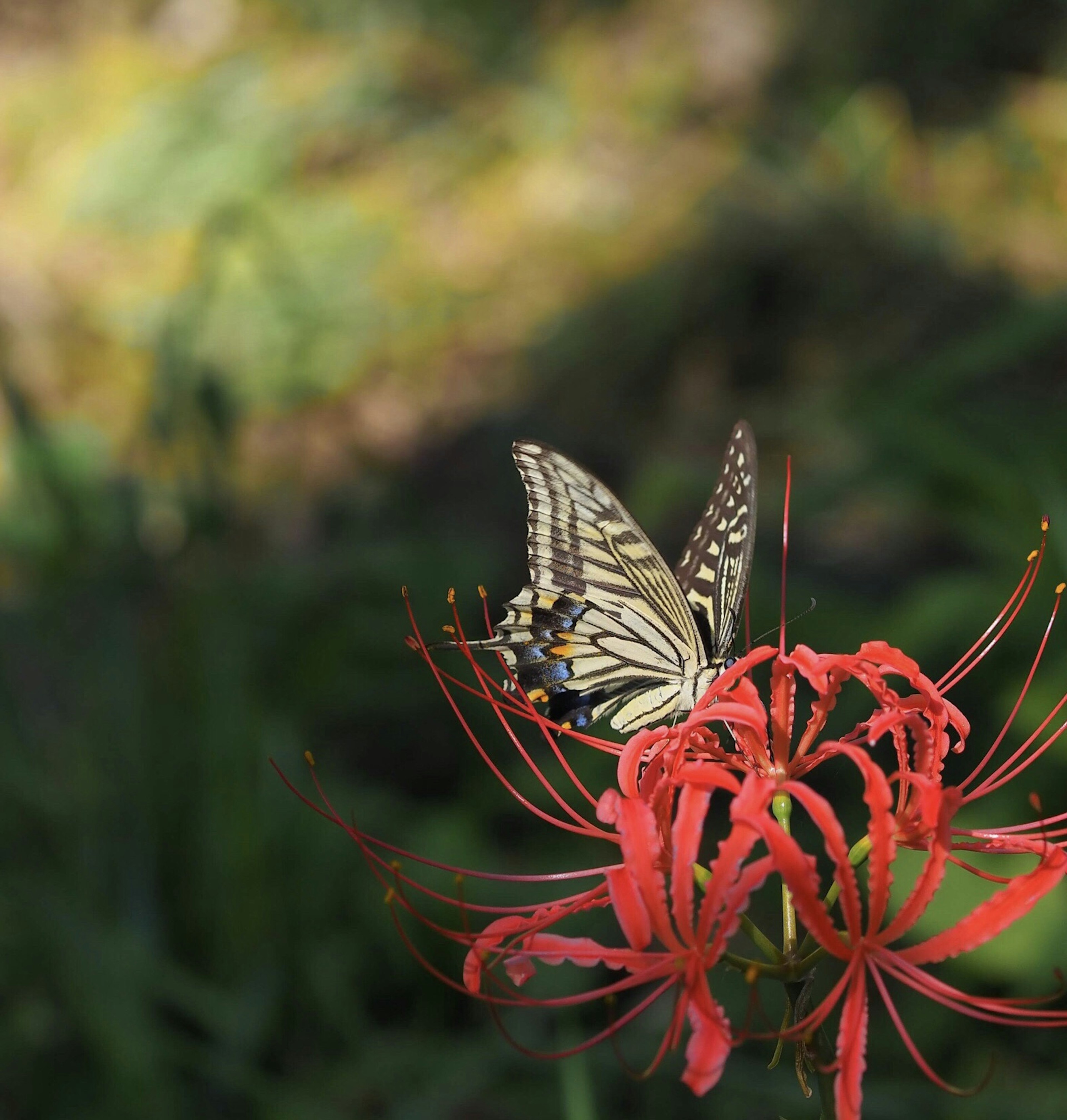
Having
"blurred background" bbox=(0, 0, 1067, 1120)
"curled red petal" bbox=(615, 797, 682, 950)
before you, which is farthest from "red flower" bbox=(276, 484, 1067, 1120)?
"blurred background" bbox=(0, 0, 1067, 1120)

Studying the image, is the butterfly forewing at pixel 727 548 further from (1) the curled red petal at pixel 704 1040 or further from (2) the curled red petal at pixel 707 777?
(1) the curled red petal at pixel 704 1040

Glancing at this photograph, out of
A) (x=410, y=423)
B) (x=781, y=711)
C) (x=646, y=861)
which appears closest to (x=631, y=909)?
(x=646, y=861)

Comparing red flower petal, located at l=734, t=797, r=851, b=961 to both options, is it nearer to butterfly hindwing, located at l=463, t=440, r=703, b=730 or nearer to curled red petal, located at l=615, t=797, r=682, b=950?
curled red petal, located at l=615, t=797, r=682, b=950

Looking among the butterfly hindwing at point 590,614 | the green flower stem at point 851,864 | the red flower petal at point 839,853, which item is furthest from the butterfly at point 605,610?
the red flower petal at point 839,853

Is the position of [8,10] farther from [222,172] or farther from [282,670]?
[282,670]

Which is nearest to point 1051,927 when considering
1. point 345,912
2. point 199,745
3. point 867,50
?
point 345,912
